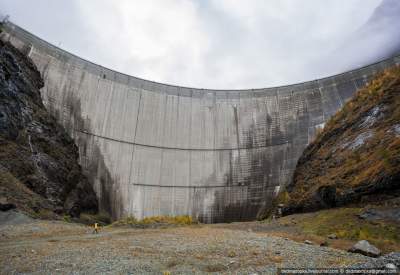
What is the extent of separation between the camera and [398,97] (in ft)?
58.4

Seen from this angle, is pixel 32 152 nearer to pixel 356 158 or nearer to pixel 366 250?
pixel 356 158

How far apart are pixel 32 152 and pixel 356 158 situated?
15.5 m

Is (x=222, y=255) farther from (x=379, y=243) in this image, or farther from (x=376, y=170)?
(x=376, y=170)

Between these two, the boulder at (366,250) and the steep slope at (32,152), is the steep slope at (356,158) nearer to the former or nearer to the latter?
the boulder at (366,250)

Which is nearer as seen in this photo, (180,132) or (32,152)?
(32,152)

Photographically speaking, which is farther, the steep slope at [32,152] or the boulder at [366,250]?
the steep slope at [32,152]

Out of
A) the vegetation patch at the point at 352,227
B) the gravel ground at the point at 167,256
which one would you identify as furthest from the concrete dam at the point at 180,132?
the gravel ground at the point at 167,256

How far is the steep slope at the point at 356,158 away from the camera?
1386cm

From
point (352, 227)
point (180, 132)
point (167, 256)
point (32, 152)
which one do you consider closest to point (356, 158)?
point (352, 227)

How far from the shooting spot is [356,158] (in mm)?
16984

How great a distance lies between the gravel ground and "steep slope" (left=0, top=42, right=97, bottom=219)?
6750 millimetres

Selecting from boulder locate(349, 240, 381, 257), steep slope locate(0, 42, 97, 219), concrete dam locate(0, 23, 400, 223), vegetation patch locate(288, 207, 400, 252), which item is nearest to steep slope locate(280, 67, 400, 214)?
vegetation patch locate(288, 207, 400, 252)

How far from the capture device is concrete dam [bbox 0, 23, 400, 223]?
24156 mm

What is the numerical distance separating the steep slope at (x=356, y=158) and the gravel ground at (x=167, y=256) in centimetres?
541
